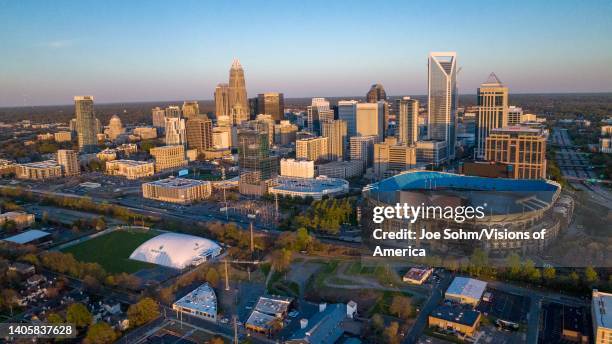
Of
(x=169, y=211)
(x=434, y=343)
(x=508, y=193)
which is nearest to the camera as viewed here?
(x=434, y=343)

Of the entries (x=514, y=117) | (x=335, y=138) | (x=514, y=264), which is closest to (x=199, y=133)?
(x=335, y=138)

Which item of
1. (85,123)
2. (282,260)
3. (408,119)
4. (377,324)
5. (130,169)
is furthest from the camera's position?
(85,123)

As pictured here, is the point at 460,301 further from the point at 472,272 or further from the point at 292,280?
the point at 292,280

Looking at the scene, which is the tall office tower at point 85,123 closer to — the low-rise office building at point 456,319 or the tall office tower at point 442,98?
the tall office tower at point 442,98

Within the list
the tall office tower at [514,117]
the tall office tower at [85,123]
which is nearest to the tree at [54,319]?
the tall office tower at [514,117]

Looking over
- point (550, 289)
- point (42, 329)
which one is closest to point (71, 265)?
point (42, 329)

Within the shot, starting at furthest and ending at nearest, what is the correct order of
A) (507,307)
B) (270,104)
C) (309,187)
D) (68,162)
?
(270,104)
(68,162)
(309,187)
(507,307)

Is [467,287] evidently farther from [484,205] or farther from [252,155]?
[252,155]
